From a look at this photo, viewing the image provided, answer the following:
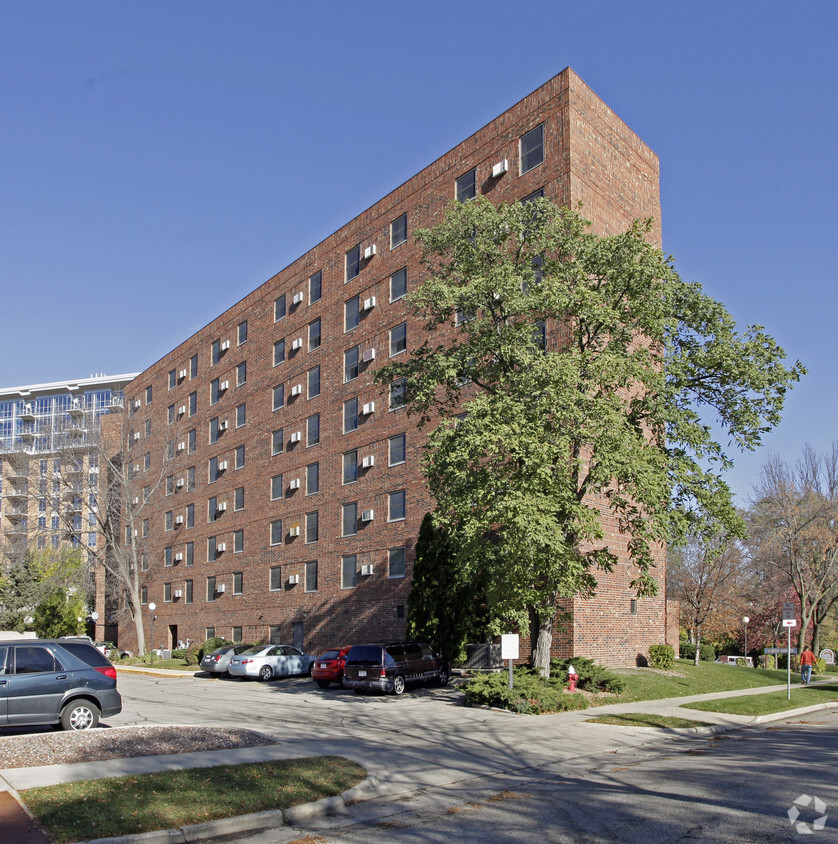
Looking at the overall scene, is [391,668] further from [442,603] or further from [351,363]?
[351,363]

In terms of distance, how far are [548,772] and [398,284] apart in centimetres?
2877

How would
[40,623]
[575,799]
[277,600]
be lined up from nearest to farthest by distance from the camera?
[575,799] → [277,600] → [40,623]

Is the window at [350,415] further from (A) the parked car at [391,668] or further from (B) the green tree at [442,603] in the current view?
(A) the parked car at [391,668]

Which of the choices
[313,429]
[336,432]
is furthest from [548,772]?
[313,429]

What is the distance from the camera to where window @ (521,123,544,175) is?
3173 cm

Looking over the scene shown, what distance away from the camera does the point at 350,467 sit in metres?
40.9

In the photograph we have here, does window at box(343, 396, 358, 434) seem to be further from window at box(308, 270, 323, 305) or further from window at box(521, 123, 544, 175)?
window at box(521, 123, 544, 175)

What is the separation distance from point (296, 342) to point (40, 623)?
41459mm

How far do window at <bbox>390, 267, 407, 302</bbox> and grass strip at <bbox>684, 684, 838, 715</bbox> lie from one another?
22.3m

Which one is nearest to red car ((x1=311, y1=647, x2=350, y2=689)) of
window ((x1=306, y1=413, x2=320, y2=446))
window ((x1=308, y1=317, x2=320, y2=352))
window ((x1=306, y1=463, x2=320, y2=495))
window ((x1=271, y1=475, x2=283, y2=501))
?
window ((x1=306, y1=463, x2=320, y2=495))

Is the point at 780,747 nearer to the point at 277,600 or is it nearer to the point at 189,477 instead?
the point at 277,600

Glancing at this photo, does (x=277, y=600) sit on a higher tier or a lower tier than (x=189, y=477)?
lower

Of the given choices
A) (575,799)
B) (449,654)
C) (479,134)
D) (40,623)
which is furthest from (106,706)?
(40,623)

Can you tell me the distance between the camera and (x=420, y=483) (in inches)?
1389
